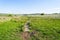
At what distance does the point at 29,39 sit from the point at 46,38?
1989 mm

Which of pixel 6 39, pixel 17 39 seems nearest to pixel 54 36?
pixel 17 39

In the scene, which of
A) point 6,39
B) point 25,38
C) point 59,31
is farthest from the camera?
point 59,31

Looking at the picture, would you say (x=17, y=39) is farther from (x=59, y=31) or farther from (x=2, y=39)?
(x=59, y=31)

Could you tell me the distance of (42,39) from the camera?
1870 centimetres

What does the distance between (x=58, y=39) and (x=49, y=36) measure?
73.8 inches

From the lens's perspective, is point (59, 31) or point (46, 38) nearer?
point (46, 38)

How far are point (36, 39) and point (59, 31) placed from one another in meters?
4.55

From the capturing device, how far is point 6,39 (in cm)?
1803

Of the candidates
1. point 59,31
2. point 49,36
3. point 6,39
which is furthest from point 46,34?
point 6,39

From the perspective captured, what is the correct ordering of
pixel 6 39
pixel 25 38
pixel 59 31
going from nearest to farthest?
1. pixel 6 39
2. pixel 25 38
3. pixel 59 31

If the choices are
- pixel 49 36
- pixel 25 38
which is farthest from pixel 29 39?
pixel 49 36

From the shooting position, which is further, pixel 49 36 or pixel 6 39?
pixel 49 36

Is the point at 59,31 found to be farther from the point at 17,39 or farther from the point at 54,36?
the point at 17,39

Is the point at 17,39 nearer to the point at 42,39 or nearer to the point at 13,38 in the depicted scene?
the point at 13,38
